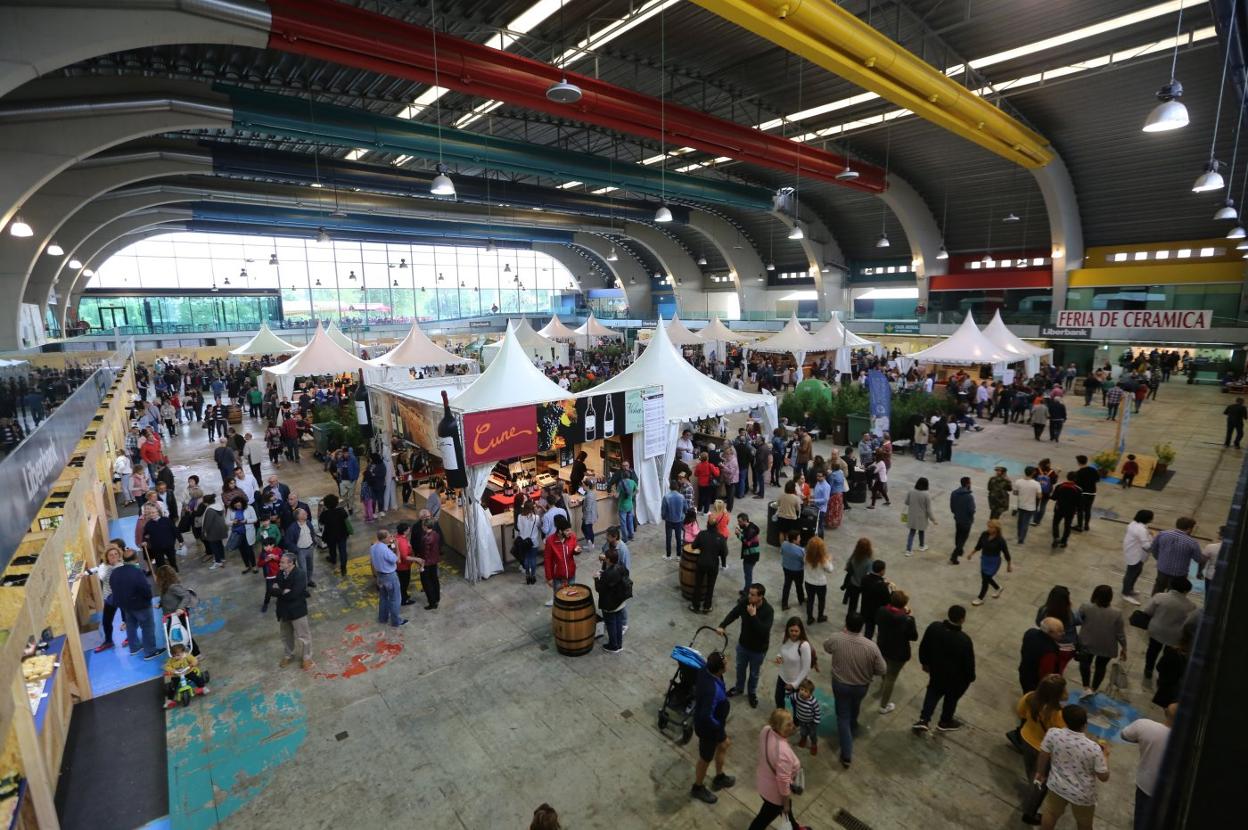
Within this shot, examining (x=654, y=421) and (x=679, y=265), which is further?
(x=679, y=265)

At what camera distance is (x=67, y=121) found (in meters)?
11.1

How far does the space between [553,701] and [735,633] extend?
2287mm

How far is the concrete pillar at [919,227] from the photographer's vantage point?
2572 centimetres

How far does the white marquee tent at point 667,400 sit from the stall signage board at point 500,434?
1.28 m

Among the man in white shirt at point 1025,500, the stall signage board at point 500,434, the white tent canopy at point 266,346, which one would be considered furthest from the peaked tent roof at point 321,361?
the man in white shirt at point 1025,500

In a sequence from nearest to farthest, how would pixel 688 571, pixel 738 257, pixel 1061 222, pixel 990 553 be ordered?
pixel 990 553 → pixel 688 571 → pixel 1061 222 → pixel 738 257

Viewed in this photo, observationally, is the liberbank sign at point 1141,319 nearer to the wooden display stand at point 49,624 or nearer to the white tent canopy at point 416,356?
the white tent canopy at point 416,356

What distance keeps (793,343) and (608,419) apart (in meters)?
13.6

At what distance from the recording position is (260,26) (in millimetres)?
8367

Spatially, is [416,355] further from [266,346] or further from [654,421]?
[654,421]

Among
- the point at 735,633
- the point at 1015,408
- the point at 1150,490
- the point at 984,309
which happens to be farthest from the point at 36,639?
the point at 984,309

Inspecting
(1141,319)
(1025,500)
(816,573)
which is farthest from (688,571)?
(1141,319)

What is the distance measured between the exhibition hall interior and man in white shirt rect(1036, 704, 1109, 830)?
0.07 ft

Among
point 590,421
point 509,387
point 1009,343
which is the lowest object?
point 590,421
